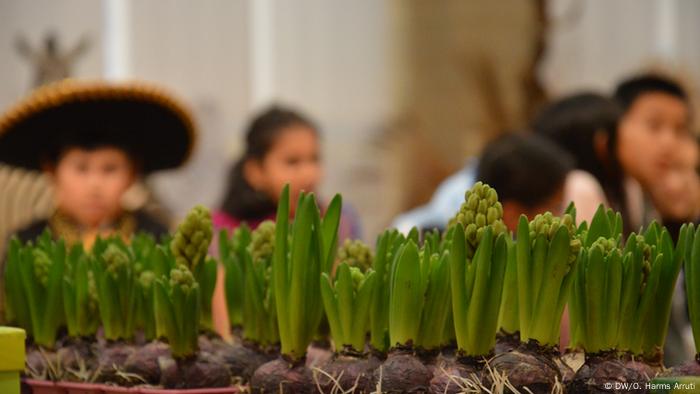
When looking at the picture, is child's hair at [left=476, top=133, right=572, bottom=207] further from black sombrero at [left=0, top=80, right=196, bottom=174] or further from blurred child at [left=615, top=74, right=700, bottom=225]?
black sombrero at [left=0, top=80, right=196, bottom=174]

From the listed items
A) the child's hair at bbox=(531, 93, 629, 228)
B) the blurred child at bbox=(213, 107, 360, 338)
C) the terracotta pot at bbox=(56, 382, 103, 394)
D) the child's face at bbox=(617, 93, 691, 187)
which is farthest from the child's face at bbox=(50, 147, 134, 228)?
the terracotta pot at bbox=(56, 382, 103, 394)

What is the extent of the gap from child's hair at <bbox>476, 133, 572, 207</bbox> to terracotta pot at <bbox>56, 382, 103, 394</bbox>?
1.23m

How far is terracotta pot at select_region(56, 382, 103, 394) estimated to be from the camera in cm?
103

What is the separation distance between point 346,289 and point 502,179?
128cm

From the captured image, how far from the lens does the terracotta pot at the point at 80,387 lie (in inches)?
40.7

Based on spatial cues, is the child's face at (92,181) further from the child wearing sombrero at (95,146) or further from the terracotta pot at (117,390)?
the terracotta pot at (117,390)

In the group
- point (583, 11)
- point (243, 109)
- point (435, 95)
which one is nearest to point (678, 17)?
point (583, 11)

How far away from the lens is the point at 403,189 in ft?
18.2

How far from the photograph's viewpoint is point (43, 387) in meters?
1.09

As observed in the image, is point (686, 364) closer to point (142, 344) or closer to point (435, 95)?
point (142, 344)

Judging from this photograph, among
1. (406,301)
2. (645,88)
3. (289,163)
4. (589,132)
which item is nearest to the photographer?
(406,301)

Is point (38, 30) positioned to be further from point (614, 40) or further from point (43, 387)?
point (43, 387)

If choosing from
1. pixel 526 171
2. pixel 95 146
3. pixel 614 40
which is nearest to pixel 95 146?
pixel 95 146

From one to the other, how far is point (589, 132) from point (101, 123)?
1.06m
